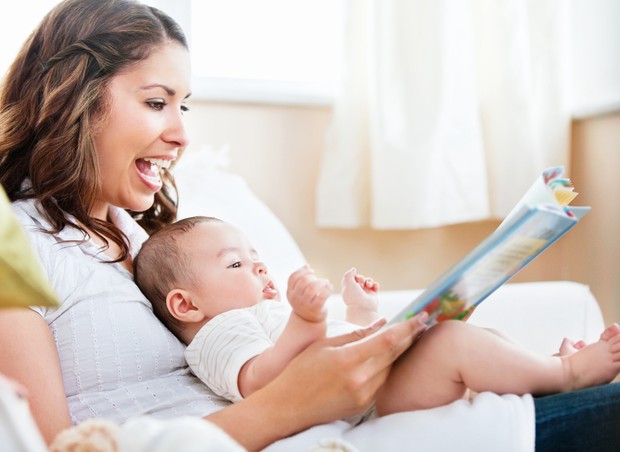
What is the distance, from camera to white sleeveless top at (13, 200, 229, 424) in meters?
1.06

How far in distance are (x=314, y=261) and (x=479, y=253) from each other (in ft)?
5.13

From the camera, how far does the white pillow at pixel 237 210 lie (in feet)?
5.42

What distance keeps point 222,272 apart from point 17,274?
63 centimetres

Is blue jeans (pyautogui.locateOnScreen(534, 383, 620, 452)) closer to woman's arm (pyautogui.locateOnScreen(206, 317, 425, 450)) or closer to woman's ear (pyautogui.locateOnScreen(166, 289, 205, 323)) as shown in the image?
woman's arm (pyautogui.locateOnScreen(206, 317, 425, 450))

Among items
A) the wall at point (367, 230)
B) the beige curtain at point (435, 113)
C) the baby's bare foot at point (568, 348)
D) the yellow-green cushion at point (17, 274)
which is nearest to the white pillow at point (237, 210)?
the wall at point (367, 230)

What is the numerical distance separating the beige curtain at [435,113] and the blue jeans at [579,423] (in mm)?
1374

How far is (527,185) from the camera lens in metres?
2.29

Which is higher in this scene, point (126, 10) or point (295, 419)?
point (126, 10)

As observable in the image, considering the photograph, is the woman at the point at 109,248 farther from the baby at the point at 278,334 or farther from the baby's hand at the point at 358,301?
the baby's hand at the point at 358,301

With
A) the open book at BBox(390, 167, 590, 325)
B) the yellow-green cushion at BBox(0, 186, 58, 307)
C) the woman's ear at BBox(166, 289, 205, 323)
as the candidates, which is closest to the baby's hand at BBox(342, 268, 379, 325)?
the woman's ear at BBox(166, 289, 205, 323)

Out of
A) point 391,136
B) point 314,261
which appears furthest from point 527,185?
point 314,261

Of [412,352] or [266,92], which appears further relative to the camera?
[266,92]

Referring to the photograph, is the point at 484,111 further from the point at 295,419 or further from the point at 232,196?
the point at 295,419

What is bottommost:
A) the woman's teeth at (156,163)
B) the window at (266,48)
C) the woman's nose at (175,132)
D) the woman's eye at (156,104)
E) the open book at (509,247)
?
the open book at (509,247)
